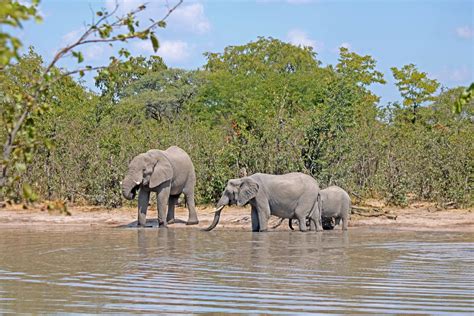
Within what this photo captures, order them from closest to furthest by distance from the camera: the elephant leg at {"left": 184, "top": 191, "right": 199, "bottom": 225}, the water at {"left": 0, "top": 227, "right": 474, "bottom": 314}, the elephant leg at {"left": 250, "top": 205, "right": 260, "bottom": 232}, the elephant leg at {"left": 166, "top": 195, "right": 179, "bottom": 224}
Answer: the water at {"left": 0, "top": 227, "right": 474, "bottom": 314} → the elephant leg at {"left": 250, "top": 205, "right": 260, "bottom": 232} → the elephant leg at {"left": 184, "top": 191, "right": 199, "bottom": 225} → the elephant leg at {"left": 166, "top": 195, "right": 179, "bottom": 224}

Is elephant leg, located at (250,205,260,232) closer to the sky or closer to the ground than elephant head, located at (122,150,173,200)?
closer to the ground

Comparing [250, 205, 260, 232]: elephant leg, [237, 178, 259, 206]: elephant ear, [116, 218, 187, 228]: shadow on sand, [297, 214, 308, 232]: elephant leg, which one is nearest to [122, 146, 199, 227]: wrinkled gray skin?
[116, 218, 187, 228]: shadow on sand

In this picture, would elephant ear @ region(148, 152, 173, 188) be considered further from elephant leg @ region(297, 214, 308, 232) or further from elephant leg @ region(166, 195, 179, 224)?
elephant leg @ region(297, 214, 308, 232)

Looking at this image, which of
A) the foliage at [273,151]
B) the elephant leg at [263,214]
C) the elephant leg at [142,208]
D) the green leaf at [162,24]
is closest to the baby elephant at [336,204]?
the elephant leg at [263,214]

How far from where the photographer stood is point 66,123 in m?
24.8

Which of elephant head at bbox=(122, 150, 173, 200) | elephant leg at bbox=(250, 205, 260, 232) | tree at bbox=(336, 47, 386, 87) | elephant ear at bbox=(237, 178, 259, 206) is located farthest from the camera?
tree at bbox=(336, 47, 386, 87)

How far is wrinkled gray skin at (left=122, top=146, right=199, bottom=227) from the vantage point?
772 inches

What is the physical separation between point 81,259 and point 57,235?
14.7 feet

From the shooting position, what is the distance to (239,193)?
18.7 meters

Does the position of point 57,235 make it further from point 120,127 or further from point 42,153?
point 120,127

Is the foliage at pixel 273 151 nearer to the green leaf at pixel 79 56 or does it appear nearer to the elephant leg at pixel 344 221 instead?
the elephant leg at pixel 344 221

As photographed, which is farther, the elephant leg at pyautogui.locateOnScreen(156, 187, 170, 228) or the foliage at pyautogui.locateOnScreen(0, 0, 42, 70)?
the elephant leg at pyautogui.locateOnScreen(156, 187, 170, 228)

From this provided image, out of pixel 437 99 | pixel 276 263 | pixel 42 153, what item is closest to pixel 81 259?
pixel 276 263

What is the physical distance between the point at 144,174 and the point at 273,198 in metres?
2.61
